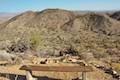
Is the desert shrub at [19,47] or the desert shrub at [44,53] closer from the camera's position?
the desert shrub at [44,53]

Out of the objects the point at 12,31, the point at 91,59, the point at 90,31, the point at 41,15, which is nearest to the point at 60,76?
the point at 91,59

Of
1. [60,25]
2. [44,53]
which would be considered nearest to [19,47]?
[44,53]

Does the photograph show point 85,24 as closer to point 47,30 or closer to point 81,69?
point 47,30

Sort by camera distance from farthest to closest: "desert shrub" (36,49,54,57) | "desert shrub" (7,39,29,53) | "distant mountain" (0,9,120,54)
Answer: "distant mountain" (0,9,120,54), "desert shrub" (7,39,29,53), "desert shrub" (36,49,54,57)

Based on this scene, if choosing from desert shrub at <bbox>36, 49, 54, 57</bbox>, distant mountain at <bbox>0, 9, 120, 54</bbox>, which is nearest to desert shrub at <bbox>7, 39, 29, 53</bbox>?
desert shrub at <bbox>36, 49, 54, 57</bbox>

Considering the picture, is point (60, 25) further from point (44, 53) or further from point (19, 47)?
point (44, 53)

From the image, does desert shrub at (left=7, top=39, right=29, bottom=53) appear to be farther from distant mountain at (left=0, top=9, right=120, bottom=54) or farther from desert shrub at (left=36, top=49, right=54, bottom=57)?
distant mountain at (left=0, top=9, right=120, bottom=54)

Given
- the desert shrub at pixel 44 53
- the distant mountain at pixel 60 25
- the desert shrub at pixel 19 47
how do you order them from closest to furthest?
the desert shrub at pixel 44 53
the desert shrub at pixel 19 47
the distant mountain at pixel 60 25

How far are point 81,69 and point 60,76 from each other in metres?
2.60

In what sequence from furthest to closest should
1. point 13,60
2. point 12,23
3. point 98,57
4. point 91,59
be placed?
1. point 12,23
2. point 98,57
3. point 91,59
4. point 13,60

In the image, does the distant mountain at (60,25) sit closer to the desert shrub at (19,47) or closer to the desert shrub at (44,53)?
the desert shrub at (19,47)

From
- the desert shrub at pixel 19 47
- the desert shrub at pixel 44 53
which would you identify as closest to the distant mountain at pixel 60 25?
the desert shrub at pixel 19 47

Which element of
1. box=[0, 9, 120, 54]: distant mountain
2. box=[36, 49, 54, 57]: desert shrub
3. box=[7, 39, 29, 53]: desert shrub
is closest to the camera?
box=[36, 49, 54, 57]: desert shrub

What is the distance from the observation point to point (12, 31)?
74.4 m
